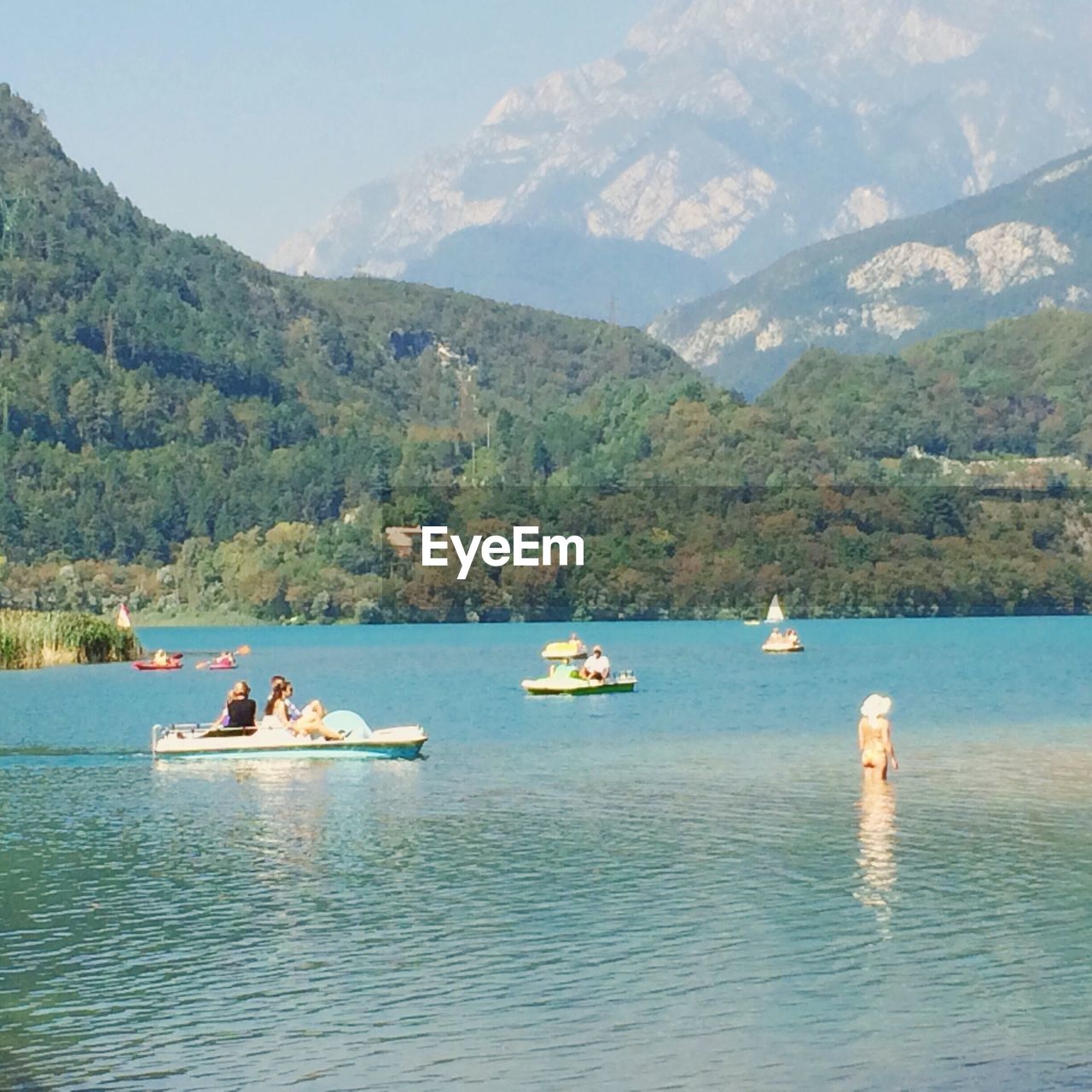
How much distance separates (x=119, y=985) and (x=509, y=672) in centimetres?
9982

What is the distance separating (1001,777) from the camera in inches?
2261

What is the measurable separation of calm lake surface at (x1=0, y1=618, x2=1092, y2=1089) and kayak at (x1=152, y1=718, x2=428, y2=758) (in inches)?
18.1

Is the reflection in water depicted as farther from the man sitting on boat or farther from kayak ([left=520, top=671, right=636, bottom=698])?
kayak ([left=520, top=671, right=636, bottom=698])

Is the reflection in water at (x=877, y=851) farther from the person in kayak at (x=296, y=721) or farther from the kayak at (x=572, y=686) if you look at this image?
the kayak at (x=572, y=686)

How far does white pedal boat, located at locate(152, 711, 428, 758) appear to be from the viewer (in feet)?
196

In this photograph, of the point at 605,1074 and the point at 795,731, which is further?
the point at 795,731

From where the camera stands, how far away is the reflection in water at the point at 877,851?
36.0 metres

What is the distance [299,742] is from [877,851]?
21.5 metres

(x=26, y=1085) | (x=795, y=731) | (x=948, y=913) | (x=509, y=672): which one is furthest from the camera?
(x=509, y=672)

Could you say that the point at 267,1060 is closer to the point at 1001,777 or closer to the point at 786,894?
the point at 786,894

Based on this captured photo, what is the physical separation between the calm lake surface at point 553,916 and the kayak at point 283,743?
18.1 inches

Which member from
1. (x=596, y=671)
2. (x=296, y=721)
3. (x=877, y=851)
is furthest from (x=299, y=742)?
(x=596, y=671)

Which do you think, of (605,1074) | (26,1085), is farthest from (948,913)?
(26,1085)

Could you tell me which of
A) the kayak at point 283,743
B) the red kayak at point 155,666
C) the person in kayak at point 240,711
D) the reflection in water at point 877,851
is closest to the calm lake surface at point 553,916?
the reflection in water at point 877,851
